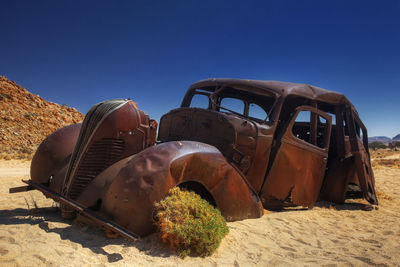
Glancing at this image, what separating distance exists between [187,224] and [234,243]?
60 centimetres

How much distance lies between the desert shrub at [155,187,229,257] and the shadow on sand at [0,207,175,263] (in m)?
0.12

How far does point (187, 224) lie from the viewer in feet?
8.38

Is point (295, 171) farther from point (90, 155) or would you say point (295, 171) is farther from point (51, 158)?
point (51, 158)

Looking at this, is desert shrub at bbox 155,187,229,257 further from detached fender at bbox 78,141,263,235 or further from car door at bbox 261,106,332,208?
car door at bbox 261,106,332,208

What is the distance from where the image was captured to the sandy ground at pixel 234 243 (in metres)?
2.21

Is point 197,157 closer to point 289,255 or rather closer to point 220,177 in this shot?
point 220,177

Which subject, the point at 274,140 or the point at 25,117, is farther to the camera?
the point at 25,117

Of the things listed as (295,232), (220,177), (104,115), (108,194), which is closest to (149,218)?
(108,194)

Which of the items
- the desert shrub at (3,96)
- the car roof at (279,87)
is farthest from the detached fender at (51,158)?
the desert shrub at (3,96)

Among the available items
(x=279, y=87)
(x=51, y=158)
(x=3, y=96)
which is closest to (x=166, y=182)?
(x=51, y=158)

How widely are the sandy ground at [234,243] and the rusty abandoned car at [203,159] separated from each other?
187 millimetres

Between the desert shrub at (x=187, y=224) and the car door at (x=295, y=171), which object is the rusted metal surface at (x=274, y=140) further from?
the desert shrub at (x=187, y=224)

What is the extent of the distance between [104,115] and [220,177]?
4.91 ft

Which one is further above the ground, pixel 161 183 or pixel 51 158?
pixel 161 183
